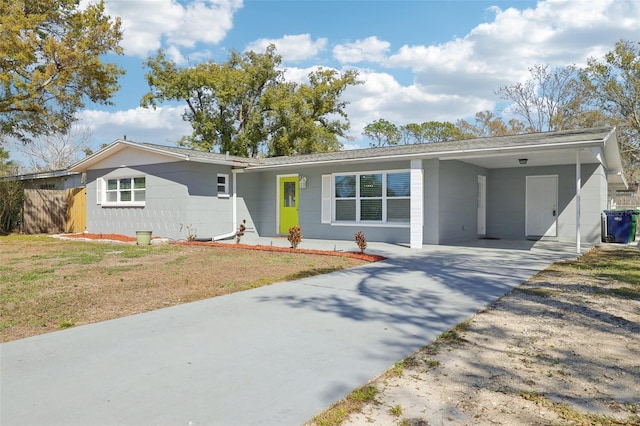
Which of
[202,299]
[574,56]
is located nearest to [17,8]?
[202,299]

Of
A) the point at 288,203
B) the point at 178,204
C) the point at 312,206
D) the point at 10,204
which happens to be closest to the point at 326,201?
the point at 312,206

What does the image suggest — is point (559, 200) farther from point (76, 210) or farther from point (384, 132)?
point (384, 132)

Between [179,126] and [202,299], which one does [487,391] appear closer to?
[202,299]

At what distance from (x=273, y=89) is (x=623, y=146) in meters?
24.0

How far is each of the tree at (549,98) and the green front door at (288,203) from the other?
2405cm

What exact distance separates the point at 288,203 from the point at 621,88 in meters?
23.7

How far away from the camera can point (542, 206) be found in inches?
559

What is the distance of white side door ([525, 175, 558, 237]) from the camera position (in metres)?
14.0

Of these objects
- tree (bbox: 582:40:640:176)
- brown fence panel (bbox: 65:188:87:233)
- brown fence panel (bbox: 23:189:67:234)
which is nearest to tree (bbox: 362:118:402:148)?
tree (bbox: 582:40:640:176)

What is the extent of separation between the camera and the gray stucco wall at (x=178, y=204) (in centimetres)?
1391

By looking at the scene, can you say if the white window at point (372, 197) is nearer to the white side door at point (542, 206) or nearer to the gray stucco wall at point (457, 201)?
the gray stucco wall at point (457, 201)

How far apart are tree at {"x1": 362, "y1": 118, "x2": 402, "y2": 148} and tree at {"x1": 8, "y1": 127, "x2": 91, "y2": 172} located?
2692 cm

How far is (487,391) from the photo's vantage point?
2.92 metres

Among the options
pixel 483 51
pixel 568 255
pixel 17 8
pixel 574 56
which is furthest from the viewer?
pixel 574 56
